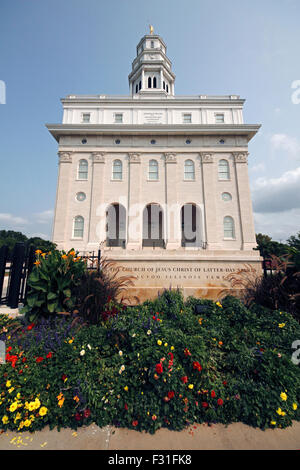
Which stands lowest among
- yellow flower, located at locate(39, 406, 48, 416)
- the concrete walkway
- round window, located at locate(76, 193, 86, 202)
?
the concrete walkway

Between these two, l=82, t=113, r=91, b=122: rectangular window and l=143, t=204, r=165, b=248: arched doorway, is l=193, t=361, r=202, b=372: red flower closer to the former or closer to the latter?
l=143, t=204, r=165, b=248: arched doorway

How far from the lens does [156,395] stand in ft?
8.68

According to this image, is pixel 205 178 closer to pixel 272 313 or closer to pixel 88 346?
pixel 272 313

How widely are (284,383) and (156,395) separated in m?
1.93

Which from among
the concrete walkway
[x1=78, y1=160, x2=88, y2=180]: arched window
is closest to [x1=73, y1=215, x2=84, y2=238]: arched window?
[x1=78, y1=160, x2=88, y2=180]: arched window

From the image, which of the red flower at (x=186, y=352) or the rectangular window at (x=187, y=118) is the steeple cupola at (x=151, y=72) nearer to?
the rectangular window at (x=187, y=118)

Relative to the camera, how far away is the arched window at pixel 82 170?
68.7 ft

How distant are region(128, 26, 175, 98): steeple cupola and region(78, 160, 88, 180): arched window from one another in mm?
14333

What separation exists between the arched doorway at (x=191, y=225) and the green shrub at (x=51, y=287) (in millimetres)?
17788

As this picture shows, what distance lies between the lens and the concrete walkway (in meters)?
2.24

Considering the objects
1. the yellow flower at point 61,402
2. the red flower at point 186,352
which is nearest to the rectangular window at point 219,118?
the red flower at point 186,352

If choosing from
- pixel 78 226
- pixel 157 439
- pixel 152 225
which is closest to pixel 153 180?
pixel 152 225

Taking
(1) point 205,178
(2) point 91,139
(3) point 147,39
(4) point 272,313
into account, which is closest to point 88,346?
(4) point 272,313

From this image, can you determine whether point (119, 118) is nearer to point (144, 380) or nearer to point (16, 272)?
point (16, 272)
